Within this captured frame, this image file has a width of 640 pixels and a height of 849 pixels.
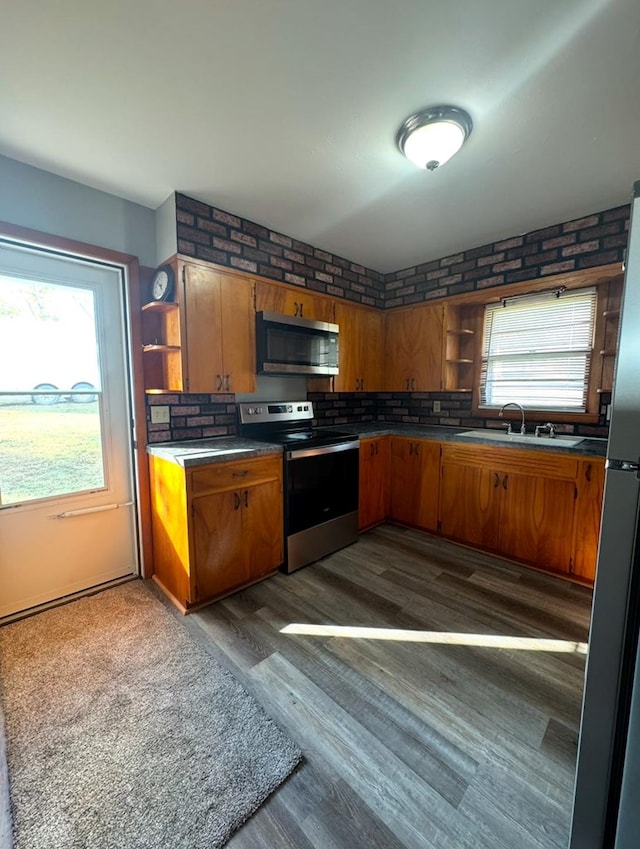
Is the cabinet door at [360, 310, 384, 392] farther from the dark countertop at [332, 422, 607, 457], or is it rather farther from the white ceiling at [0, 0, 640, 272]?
the white ceiling at [0, 0, 640, 272]

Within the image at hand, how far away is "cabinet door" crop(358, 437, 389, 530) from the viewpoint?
3.11m

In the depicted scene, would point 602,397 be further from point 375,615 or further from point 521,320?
point 375,615

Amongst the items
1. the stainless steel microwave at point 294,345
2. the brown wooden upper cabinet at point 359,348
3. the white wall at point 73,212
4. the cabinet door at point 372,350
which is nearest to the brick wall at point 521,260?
the cabinet door at point 372,350

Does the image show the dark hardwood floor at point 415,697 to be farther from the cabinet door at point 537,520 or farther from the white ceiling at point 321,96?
the white ceiling at point 321,96

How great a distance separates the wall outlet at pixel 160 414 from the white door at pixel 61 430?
0.19m

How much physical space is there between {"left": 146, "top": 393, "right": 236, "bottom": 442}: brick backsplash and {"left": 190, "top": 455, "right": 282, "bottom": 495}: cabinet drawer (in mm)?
591

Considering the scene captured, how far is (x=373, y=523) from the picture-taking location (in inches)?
130

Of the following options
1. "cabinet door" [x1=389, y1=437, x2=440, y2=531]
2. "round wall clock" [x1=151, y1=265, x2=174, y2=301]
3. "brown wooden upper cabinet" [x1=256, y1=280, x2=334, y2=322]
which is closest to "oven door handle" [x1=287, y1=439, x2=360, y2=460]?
"cabinet door" [x1=389, y1=437, x2=440, y2=531]

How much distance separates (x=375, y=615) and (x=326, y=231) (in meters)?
2.83

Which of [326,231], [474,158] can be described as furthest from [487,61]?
[326,231]

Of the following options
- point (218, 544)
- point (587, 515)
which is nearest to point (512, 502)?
point (587, 515)

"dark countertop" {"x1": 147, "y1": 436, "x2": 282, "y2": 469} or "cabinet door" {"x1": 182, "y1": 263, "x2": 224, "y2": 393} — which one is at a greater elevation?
"cabinet door" {"x1": 182, "y1": 263, "x2": 224, "y2": 393}

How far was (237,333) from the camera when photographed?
2543 millimetres

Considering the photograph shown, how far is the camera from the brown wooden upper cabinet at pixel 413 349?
3316 mm
